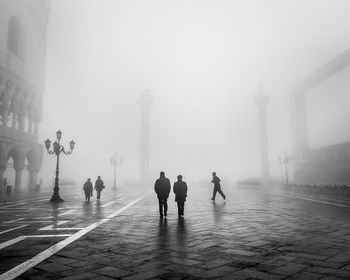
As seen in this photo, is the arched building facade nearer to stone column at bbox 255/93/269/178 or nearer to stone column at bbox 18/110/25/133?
stone column at bbox 18/110/25/133

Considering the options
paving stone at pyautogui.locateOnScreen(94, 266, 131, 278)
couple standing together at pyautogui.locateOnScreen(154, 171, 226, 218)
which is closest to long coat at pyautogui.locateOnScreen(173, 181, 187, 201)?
couple standing together at pyautogui.locateOnScreen(154, 171, 226, 218)

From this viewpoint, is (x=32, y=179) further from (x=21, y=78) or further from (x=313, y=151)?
(x=313, y=151)

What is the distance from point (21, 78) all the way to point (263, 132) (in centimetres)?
4383

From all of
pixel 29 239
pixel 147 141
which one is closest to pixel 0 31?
pixel 29 239

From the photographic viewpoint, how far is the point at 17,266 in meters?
4.26

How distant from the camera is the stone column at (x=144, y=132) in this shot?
60.7 metres

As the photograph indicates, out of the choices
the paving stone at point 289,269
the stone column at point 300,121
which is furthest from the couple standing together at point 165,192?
the stone column at point 300,121

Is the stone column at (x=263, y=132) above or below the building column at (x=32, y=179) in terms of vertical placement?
above

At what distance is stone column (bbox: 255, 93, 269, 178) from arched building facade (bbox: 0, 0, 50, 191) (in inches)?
1532

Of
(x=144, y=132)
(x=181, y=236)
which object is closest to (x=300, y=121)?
(x=144, y=132)

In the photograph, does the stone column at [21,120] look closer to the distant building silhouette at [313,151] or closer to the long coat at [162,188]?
the long coat at [162,188]

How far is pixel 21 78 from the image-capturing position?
3250 cm

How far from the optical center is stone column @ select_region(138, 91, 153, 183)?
60656 mm

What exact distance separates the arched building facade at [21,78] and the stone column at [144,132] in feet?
87.3
